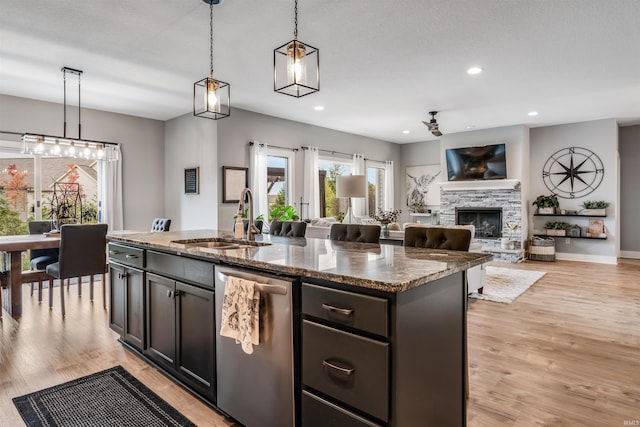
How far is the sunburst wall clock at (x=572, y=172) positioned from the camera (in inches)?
282

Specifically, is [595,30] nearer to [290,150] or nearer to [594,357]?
[594,357]

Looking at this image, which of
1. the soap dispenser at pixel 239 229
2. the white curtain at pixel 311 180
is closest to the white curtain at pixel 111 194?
the white curtain at pixel 311 180

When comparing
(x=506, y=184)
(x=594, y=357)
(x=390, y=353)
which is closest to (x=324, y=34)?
(x=390, y=353)

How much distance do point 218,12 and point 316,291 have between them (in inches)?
99.1

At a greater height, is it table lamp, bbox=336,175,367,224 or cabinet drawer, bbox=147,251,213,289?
table lamp, bbox=336,175,367,224

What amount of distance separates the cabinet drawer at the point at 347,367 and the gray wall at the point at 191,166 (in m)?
4.60

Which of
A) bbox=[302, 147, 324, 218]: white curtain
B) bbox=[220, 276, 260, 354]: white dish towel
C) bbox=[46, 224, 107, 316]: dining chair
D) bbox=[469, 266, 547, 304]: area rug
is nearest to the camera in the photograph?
bbox=[220, 276, 260, 354]: white dish towel

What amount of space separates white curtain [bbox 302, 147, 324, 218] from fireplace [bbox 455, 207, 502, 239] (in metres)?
3.35

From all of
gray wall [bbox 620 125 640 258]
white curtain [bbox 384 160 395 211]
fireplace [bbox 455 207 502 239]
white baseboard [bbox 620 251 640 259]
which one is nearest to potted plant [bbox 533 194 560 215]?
fireplace [bbox 455 207 502 239]

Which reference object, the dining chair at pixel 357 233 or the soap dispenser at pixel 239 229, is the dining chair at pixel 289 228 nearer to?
the dining chair at pixel 357 233

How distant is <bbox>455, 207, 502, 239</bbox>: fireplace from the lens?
7832 mm

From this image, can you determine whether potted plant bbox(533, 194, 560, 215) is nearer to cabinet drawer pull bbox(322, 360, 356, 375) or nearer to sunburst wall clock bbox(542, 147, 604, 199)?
sunburst wall clock bbox(542, 147, 604, 199)

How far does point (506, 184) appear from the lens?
7469 mm

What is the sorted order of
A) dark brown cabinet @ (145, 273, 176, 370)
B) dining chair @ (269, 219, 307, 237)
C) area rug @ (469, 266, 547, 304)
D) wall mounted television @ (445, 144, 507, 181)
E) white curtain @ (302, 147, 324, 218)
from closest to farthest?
dark brown cabinet @ (145, 273, 176, 370) → dining chair @ (269, 219, 307, 237) → area rug @ (469, 266, 547, 304) → white curtain @ (302, 147, 324, 218) → wall mounted television @ (445, 144, 507, 181)
